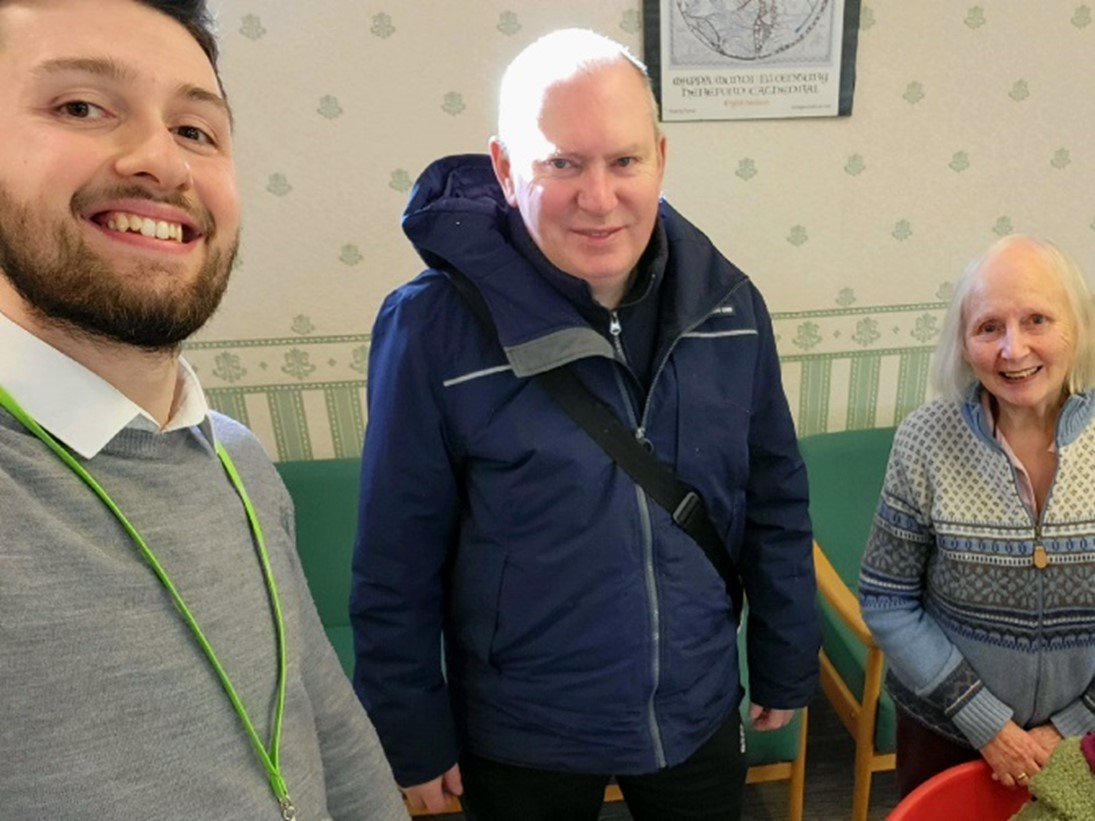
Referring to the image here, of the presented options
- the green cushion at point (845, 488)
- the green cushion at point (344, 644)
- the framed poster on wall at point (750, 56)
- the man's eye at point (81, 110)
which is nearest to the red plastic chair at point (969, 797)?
the green cushion at point (845, 488)

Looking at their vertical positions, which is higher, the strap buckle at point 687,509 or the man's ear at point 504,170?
the man's ear at point 504,170

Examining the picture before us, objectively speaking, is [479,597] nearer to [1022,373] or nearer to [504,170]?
[504,170]

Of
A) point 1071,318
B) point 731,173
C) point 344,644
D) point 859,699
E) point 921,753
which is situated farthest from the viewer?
point 731,173

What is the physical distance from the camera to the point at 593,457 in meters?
1.00

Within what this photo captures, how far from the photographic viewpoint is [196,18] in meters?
0.72

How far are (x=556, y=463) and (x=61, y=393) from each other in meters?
0.54

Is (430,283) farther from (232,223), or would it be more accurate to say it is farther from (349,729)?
(349,729)

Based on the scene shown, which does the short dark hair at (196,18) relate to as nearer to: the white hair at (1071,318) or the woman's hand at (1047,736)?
the white hair at (1071,318)

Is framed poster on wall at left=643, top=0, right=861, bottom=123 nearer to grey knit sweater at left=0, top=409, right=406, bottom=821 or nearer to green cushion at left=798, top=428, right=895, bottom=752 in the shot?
green cushion at left=798, top=428, right=895, bottom=752

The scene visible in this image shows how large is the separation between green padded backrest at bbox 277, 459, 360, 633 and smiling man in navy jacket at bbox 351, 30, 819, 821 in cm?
96

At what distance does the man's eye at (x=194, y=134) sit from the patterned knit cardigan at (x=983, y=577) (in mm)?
1030

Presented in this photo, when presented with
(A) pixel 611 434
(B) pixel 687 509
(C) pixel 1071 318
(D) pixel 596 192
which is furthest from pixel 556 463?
(C) pixel 1071 318

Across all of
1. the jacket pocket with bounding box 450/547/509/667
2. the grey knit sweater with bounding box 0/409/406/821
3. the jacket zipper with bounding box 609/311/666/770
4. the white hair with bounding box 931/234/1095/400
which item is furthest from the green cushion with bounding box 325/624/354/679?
the white hair with bounding box 931/234/1095/400

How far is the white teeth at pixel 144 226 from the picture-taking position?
0.59 metres
